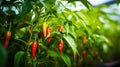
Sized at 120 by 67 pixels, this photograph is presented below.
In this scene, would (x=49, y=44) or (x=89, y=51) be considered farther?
(x=89, y=51)

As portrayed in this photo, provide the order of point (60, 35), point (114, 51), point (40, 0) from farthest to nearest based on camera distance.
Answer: point (114, 51), point (60, 35), point (40, 0)

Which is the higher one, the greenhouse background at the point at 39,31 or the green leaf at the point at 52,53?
the greenhouse background at the point at 39,31

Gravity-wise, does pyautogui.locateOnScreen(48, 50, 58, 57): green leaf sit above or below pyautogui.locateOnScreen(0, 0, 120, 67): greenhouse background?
below

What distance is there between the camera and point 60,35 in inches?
50.8

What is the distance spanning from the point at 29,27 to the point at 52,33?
0.12m

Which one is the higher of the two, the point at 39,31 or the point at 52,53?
the point at 39,31

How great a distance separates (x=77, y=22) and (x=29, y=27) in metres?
0.29

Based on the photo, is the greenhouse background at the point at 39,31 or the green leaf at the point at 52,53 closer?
the greenhouse background at the point at 39,31

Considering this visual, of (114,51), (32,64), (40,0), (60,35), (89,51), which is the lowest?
(114,51)

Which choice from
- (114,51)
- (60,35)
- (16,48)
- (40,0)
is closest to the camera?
(40,0)

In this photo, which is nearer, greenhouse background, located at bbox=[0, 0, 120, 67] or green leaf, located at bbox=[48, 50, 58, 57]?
greenhouse background, located at bbox=[0, 0, 120, 67]

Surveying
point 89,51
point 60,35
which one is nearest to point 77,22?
point 60,35

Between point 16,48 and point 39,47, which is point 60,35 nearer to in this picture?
point 39,47

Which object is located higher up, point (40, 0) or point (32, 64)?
point (40, 0)
